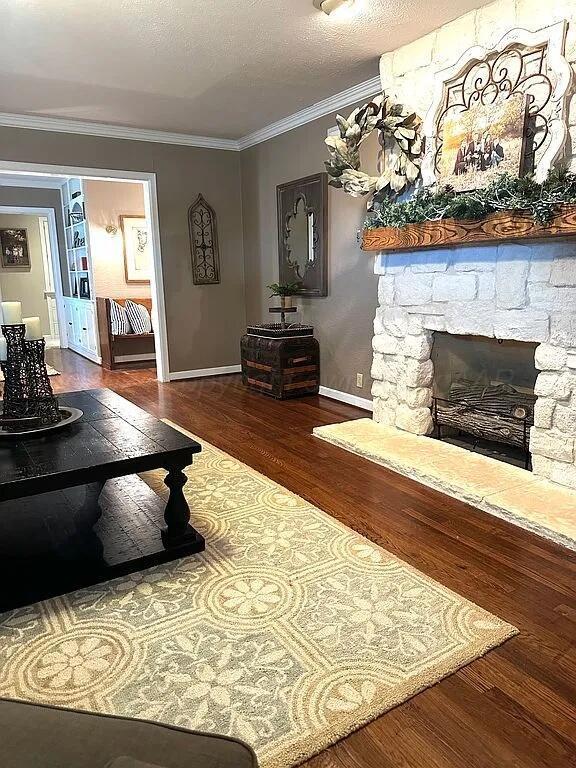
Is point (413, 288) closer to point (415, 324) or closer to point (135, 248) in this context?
point (415, 324)

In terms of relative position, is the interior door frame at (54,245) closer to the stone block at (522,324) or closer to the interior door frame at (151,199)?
the interior door frame at (151,199)

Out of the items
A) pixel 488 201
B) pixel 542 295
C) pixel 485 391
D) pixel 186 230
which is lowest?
pixel 485 391

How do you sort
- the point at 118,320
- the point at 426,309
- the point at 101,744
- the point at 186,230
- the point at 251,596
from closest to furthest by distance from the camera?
the point at 101,744 → the point at 251,596 → the point at 426,309 → the point at 186,230 → the point at 118,320

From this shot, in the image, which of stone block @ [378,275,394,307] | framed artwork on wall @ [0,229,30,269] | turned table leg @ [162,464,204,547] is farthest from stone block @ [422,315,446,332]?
framed artwork on wall @ [0,229,30,269]

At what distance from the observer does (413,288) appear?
11.8 ft

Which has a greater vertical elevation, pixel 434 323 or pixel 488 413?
pixel 434 323

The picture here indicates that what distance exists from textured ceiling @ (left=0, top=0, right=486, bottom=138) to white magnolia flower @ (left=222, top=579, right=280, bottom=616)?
2.84 metres

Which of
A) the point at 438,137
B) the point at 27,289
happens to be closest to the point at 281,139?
the point at 438,137

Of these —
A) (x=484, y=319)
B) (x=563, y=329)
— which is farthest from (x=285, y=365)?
(x=563, y=329)

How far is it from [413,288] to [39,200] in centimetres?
686

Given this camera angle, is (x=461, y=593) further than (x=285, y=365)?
No

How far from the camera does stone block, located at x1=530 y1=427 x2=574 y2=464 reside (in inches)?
107

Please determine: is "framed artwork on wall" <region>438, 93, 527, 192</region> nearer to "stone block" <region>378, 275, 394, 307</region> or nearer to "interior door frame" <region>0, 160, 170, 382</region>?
"stone block" <region>378, 275, 394, 307</region>

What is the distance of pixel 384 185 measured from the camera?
3.57 meters
